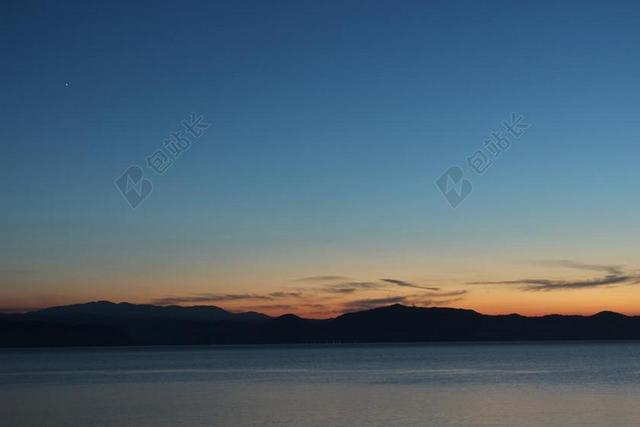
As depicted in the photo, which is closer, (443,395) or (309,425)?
(309,425)

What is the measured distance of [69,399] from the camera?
227 ft

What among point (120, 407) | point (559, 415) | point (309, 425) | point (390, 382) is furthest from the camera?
point (390, 382)

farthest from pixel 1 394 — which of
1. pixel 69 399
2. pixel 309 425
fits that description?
pixel 309 425

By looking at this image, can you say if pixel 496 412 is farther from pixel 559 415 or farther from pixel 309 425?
pixel 309 425

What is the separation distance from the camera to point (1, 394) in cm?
7525

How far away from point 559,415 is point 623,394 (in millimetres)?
19040

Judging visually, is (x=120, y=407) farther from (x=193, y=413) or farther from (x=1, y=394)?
(x=1, y=394)

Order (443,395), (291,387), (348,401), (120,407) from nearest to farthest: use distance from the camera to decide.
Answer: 1. (120,407)
2. (348,401)
3. (443,395)
4. (291,387)

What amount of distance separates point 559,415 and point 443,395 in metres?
17.8

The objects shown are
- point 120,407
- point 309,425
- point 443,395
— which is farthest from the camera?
point 443,395

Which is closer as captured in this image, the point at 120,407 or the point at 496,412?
the point at 496,412

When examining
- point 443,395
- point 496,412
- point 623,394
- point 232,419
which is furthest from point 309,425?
point 623,394

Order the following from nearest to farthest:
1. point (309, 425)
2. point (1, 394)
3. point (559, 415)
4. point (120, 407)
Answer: point (309, 425)
point (559, 415)
point (120, 407)
point (1, 394)

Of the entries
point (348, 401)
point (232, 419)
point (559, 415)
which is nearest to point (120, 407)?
point (232, 419)
